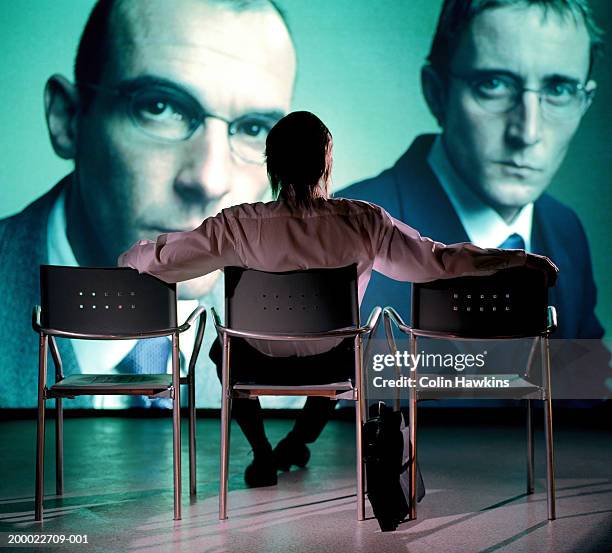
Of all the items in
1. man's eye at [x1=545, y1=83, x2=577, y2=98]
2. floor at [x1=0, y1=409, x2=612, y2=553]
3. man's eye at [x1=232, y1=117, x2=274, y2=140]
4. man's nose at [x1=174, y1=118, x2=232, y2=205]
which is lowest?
floor at [x1=0, y1=409, x2=612, y2=553]

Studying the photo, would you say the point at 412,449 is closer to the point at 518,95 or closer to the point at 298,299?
the point at 298,299

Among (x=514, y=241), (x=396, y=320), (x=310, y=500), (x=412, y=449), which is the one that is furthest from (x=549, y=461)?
(x=514, y=241)

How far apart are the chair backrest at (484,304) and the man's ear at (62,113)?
3181mm

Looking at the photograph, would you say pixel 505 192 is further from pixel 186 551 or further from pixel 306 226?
pixel 186 551

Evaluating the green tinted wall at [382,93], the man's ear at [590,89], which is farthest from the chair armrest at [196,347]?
the man's ear at [590,89]

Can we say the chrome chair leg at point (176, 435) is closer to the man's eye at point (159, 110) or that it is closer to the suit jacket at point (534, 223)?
the suit jacket at point (534, 223)

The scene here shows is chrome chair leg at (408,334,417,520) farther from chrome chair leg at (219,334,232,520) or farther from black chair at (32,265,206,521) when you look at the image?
black chair at (32,265,206,521)

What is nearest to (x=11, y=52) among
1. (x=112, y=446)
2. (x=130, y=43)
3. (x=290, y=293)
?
(x=130, y=43)

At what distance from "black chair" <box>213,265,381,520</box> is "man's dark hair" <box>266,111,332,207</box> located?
11.7 inches

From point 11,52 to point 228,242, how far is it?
317cm

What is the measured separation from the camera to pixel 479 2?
17.6 feet

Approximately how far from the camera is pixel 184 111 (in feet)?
17.6

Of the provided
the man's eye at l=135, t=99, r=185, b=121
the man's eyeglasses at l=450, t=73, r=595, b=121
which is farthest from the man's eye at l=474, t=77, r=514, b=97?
the man's eye at l=135, t=99, r=185, b=121

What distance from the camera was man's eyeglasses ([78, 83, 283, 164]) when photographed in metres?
5.37
